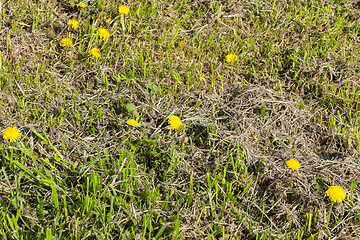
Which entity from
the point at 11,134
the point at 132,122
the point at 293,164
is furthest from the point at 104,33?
the point at 293,164

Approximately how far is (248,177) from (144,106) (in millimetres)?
864

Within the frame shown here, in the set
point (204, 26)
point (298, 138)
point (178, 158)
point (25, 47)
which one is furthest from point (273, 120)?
point (25, 47)

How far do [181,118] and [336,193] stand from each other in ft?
3.57

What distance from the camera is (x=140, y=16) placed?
3332 mm

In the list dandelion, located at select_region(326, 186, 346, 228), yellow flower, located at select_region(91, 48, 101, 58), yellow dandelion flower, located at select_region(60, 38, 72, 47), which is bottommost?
dandelion, located at select_region(326, 186, 346, 228)

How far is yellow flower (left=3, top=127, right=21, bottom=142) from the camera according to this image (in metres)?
2.28

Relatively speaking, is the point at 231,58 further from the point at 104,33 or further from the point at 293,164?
the point at 293,164

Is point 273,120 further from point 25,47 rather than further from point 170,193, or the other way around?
point 25,47

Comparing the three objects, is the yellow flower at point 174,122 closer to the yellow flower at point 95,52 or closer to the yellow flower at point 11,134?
the yellow flower at point 95,52

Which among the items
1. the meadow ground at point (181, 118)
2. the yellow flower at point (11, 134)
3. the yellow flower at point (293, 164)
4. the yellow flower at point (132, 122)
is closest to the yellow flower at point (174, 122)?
the meadow ground at point (181, 118)

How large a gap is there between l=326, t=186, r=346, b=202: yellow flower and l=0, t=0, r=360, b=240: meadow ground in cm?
10

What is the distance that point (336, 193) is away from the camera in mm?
2166

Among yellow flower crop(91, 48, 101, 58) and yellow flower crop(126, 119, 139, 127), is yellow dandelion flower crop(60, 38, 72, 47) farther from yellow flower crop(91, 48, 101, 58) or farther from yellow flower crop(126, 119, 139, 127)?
yellow flower crop(126, 119, 139, 127)

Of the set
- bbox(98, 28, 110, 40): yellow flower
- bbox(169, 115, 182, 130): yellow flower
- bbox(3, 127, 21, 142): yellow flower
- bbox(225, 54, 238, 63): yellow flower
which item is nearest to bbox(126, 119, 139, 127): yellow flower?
bbox(169, 115, 182, 130): yellow flower
